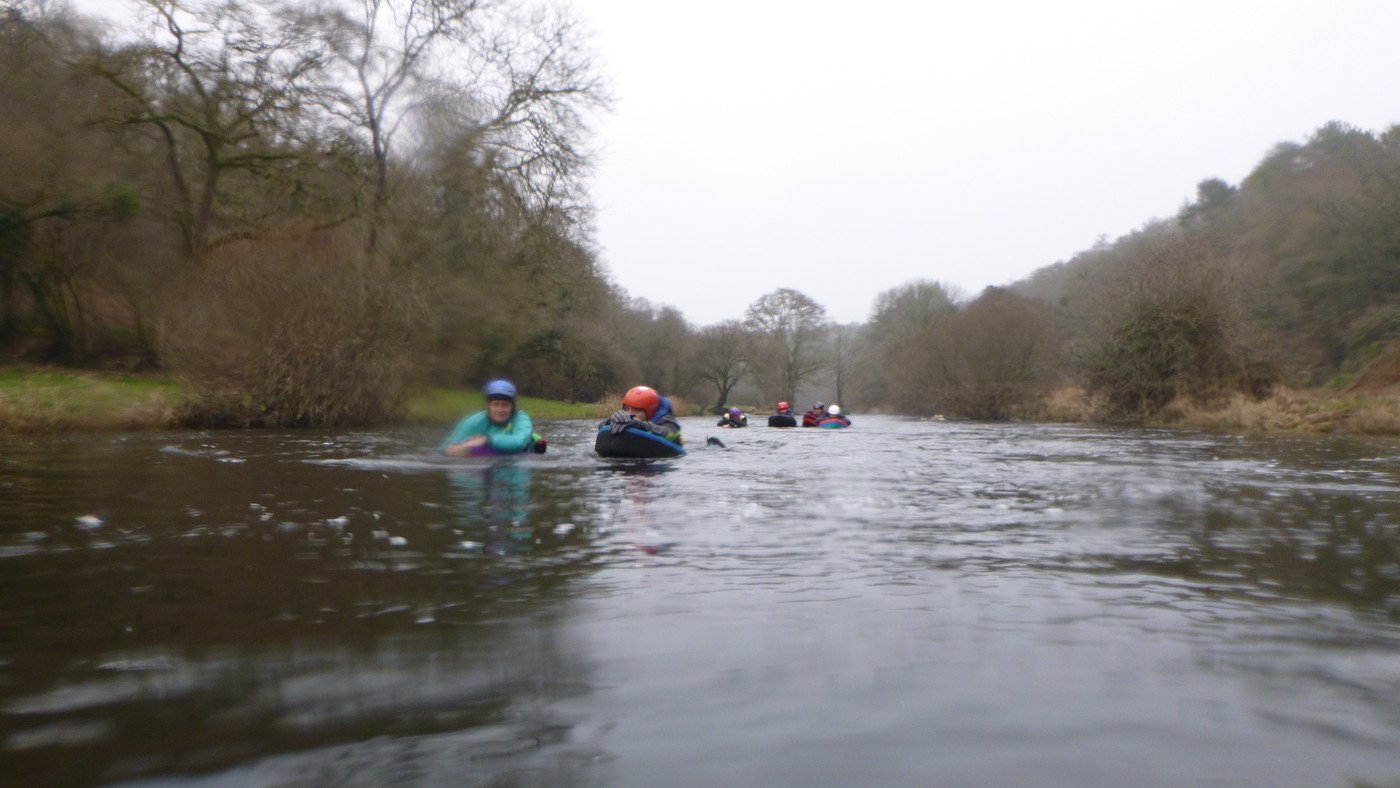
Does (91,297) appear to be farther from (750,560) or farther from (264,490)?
(750,560)

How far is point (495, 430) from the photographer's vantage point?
1123 cm

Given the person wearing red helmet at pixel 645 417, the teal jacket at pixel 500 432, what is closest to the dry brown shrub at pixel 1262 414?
the person wearing red helmet at pixel 645 417

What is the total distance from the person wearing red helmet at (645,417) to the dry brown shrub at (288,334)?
7.76m

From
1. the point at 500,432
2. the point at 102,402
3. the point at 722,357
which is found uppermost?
the point at 722,357

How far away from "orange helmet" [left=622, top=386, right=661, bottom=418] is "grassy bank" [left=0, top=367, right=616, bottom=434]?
4732mm

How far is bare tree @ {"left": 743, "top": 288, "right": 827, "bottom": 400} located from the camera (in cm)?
6162

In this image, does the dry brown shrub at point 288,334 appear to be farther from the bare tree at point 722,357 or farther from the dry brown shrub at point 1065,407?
the bare tree at point 722,357

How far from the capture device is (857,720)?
8.62ft

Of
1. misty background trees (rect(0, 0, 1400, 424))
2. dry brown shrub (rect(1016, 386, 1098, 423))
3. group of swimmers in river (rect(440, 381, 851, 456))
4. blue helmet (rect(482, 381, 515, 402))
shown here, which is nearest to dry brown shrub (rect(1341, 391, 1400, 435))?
misty background trees (rect(0, 0, 1400, 424))

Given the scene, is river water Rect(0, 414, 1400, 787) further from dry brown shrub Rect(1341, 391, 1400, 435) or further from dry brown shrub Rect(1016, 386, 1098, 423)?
dry brown shrub Rect(1016, 386, 1098, 423)

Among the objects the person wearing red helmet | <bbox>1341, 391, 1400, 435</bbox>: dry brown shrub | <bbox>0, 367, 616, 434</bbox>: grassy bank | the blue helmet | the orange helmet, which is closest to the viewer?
the blue helmet

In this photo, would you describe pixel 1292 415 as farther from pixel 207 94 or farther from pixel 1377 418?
pixel 207 94

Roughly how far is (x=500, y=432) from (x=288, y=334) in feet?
28.0

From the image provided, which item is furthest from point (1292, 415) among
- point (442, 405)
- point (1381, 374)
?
point (442, 405)
